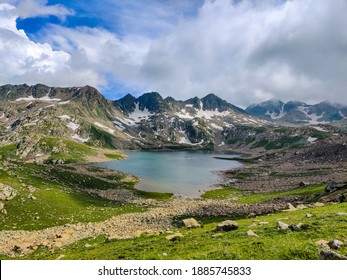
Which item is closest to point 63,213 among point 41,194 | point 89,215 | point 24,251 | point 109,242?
point 89,215

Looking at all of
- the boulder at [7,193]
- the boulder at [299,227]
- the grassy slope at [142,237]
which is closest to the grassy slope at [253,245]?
the grassy slope at [142,237]

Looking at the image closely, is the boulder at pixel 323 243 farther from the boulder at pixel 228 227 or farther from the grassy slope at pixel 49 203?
the grassy slope at pixel 49 203

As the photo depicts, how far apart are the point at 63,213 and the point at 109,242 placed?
102 ft

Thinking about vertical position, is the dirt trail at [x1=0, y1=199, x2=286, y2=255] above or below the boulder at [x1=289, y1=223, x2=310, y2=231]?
below

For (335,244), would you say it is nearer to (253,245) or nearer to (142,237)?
(253,245)

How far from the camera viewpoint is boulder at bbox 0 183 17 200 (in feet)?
207

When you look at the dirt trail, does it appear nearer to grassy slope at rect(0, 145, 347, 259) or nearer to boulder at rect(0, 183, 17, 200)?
grassy slope at rect(0, 145, 347, 259)

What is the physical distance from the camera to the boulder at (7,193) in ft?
207

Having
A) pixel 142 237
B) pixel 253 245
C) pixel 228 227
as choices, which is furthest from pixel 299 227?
pixel 142 237

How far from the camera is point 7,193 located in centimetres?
6450

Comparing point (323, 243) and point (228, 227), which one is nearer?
point (323, 243)

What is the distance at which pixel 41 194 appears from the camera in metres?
73.8

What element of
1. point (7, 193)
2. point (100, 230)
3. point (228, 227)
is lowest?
point (100, 230)

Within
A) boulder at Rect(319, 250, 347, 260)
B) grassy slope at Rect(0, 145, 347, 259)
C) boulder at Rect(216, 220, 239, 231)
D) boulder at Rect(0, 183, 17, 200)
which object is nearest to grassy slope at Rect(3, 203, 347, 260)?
grassy slope at Rect(0, 145, 347, 259)
